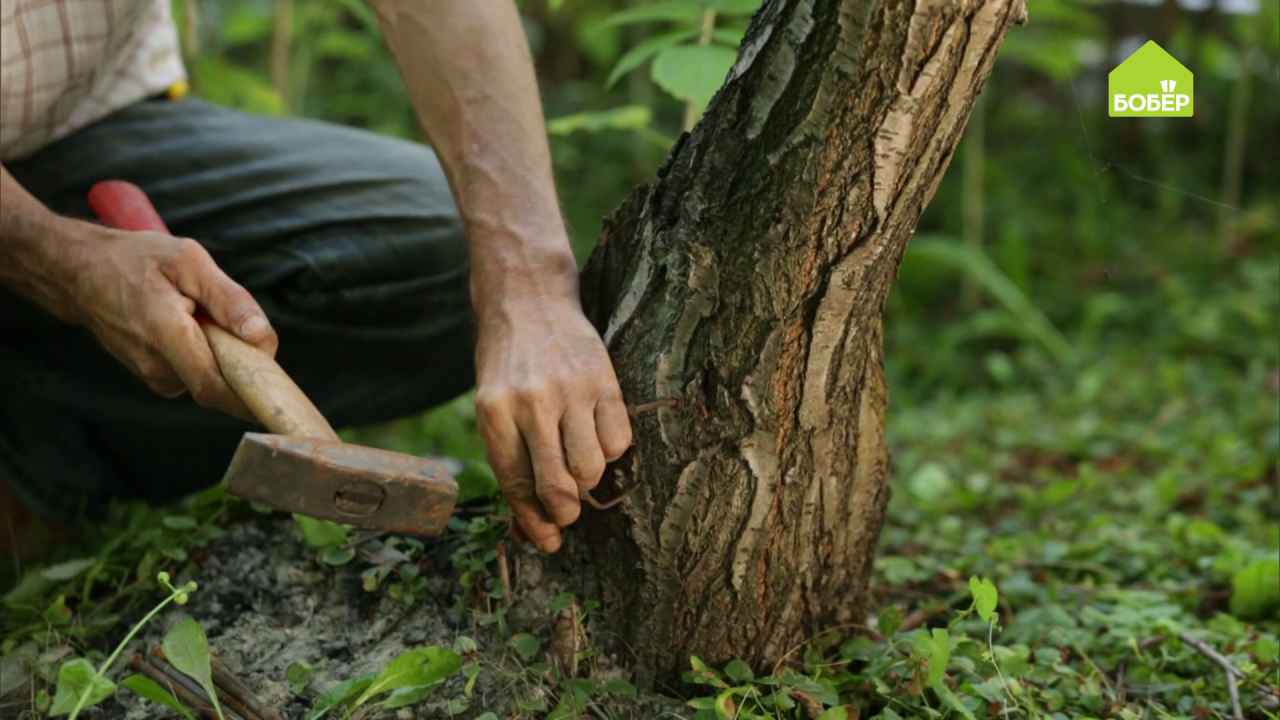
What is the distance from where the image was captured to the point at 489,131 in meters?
1.57

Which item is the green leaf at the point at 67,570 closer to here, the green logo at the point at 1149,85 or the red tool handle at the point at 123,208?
the red tool handle at the point at 123,208

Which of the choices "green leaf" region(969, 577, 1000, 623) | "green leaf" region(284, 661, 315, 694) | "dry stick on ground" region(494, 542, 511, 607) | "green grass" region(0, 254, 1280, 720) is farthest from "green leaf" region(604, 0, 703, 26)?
"green leaf" region(284, 661, 315, 694)

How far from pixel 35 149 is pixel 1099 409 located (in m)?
2.56

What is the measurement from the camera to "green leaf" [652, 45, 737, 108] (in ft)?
5.88

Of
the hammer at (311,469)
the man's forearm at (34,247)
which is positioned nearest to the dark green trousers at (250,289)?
the man's forearm at (34,247)

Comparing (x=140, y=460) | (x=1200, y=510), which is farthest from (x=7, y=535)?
(x=1200, y=510)

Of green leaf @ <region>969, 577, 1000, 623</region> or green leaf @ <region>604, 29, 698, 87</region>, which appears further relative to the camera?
green leaf @ <region>604, 29, 698, 87</region>

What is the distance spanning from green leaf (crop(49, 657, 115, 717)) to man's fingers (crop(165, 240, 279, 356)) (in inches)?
16.1

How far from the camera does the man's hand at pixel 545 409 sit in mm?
1393

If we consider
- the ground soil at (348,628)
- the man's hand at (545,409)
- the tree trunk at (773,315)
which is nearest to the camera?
the tree trunk at (773,315)

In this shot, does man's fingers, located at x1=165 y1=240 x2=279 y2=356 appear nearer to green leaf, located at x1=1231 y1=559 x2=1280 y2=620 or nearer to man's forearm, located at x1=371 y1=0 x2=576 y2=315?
man's forearm, located at x1=371 y1=0 x2=576 y2=315

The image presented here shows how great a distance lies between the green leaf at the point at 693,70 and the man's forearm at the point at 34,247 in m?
0.84

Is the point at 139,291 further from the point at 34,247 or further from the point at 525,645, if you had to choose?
the point at 525,645

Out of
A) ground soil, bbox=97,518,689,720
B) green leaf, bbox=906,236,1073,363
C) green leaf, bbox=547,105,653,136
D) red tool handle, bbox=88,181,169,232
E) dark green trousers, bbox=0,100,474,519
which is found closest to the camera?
ground soil, bbox=97,518,689,720
